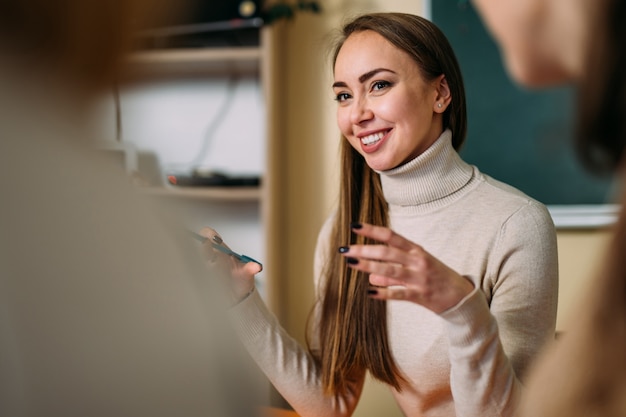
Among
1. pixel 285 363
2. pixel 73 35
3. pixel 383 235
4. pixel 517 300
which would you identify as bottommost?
pixel 285 363

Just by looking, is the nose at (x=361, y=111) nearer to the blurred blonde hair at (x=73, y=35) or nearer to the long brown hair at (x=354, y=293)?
the long brown hair at (x=354, y=293)

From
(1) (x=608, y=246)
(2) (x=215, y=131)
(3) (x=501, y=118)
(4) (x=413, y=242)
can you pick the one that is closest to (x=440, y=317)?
(4) (x=413, y=242)

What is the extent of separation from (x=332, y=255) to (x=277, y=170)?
98cm

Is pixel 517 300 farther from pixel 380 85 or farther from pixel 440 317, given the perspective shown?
pixel 380 85

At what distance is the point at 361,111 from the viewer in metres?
0.74

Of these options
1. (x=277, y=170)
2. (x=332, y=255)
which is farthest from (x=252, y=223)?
(x=332, y=255)

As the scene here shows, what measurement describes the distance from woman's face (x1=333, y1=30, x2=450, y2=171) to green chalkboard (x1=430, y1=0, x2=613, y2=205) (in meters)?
0.92

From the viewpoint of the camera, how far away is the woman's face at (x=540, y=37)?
0.32m

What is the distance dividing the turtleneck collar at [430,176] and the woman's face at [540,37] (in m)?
0.41

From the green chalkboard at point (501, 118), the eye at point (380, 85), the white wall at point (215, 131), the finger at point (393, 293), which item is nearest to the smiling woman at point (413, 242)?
the eye at point (380, 85)

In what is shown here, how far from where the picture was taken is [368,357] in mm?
792

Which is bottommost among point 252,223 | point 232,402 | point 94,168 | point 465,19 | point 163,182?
point 252,223

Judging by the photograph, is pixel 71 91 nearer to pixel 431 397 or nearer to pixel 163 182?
pixel 431 397

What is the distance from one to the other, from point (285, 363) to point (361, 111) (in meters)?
0.27
